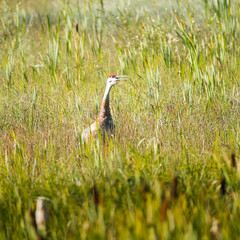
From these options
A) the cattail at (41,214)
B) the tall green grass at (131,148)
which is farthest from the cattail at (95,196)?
the cattail at (41,214)

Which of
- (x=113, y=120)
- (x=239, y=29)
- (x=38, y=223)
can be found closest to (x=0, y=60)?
(x=113, y=120)

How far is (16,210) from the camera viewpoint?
2119 mm

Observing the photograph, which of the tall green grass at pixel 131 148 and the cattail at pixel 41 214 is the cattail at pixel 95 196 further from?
the cattail at pixel 41 214

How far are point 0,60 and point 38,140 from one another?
2759 mm

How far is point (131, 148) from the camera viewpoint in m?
2.47

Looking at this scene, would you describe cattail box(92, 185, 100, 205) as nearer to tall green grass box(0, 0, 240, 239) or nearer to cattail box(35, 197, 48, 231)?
tall green grass box(0, 0, 240, 239)

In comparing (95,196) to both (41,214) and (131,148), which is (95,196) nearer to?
(41,214)

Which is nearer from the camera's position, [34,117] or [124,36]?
[34,117]

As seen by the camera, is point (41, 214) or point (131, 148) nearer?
point (41, 214)

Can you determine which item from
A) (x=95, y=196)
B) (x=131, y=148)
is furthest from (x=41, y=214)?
(x=131, y=148)

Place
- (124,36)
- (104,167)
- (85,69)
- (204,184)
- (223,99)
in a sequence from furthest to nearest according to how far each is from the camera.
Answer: (124,36) → (85,69) → (223,99) → (104,167) → (204,184)

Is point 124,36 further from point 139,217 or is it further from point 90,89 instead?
point 139,217

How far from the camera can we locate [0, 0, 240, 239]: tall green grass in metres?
1.90

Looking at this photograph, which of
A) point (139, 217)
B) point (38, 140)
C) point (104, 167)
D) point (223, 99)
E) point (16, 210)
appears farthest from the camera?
point (223, 99)
